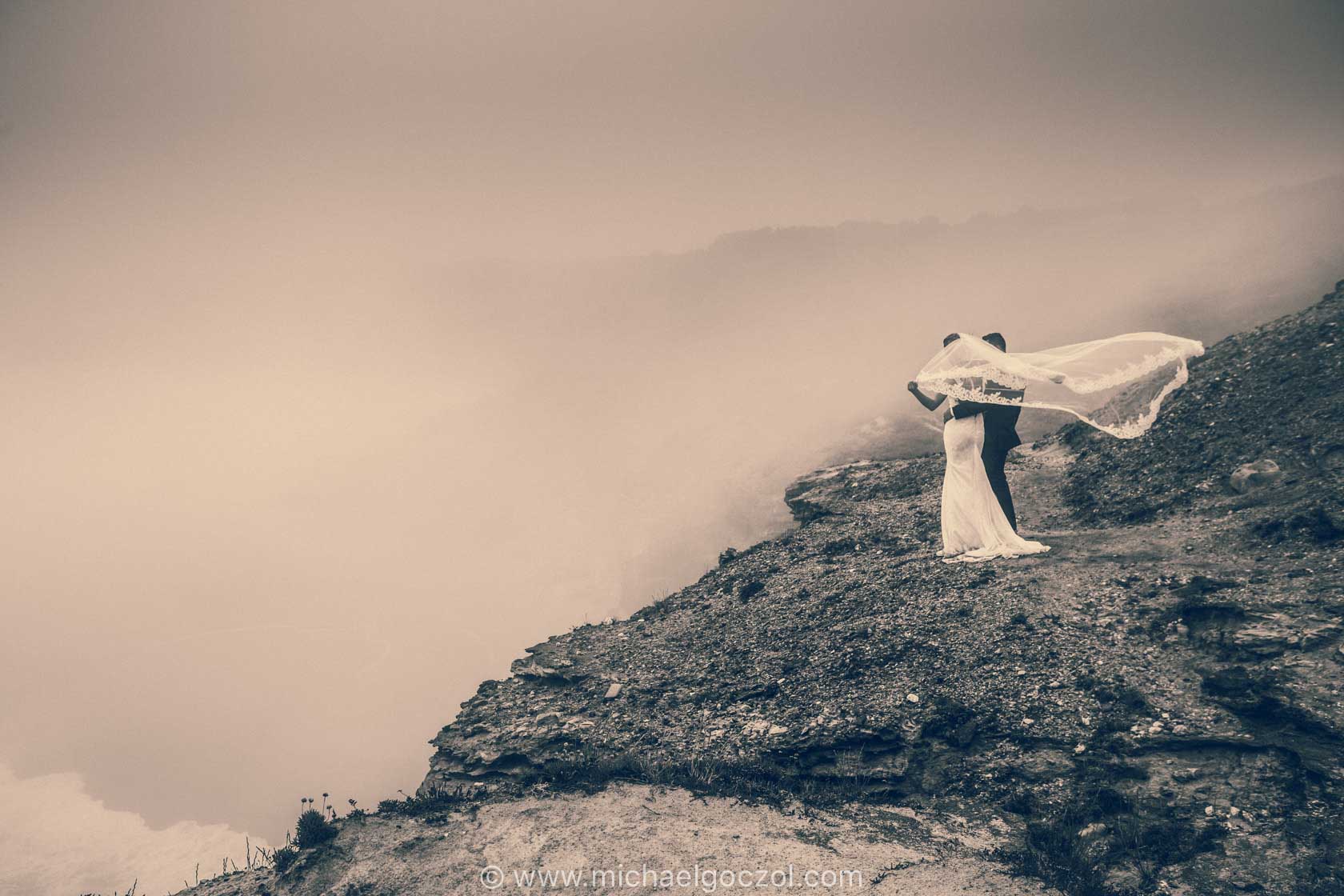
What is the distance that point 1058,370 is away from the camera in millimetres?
13688

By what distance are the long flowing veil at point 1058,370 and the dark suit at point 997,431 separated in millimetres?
204

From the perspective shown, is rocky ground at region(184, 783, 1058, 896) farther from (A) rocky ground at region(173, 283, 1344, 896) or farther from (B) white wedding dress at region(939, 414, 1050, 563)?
(B) white wedding dress at region(939, 414, 1050, 563)

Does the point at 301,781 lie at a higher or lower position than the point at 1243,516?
lower

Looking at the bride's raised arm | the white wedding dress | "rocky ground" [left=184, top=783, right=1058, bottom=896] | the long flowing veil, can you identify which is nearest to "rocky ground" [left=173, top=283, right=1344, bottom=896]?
"rocky ground" [left=184, top=783, right=1058, bottom=896]

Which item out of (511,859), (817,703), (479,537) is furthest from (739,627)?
(479,537)

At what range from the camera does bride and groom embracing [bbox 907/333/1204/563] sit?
44.4ft

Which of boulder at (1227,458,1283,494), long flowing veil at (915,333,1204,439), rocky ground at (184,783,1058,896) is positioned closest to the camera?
rocky ground at (184,783,1058,896)

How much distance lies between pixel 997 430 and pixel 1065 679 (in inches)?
200

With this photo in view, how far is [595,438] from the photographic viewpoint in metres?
154

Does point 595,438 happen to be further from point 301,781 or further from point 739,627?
point 739,627

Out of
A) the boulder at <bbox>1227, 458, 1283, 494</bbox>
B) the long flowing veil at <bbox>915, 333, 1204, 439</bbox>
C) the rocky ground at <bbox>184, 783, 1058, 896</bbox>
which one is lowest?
the rocky ground at <bbox>184, 783, 1058, 896</bbox>

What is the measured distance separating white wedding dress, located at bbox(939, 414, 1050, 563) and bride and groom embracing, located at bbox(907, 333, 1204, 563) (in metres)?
0.02

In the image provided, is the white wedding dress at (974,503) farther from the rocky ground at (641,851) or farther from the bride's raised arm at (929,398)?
the rocky ground at (641,851)

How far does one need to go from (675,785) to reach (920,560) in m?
7.79
